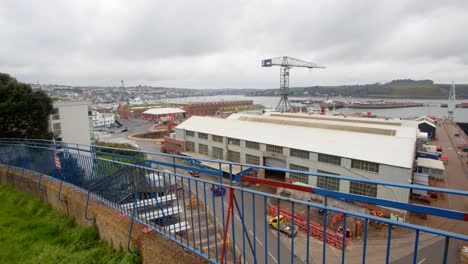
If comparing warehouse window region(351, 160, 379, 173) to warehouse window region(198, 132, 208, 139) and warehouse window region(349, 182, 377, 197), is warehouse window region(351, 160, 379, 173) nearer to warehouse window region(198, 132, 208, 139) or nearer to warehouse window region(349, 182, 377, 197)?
warehouse window region(349, 182, 377, 197)

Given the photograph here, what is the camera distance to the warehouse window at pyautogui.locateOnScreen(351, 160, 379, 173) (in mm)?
11453

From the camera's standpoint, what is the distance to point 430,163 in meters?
16.1

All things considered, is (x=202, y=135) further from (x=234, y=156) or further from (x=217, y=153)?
(x=234, y=156)

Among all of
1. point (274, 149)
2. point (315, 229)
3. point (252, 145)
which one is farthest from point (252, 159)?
point (315, 229)

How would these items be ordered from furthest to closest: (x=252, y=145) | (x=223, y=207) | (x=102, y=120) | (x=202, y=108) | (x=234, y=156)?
(x=202, y=108) → (x=102, y=120) → (x=234, y=156) → (x=252, y=145) → (x=223, y=207)

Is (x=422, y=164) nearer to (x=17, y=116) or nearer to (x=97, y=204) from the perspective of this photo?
(x=97, y=204)

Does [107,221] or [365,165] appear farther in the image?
[365,165]

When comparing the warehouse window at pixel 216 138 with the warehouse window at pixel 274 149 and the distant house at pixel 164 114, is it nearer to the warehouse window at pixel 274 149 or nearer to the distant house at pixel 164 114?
the warehouse window at pixel 274 149

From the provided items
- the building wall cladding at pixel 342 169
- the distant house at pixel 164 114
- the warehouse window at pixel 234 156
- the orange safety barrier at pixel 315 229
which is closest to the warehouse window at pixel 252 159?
the building wall cladding at pixel 342 169

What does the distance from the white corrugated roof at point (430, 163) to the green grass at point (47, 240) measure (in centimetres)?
1864

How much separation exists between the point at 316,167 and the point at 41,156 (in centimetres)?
1216

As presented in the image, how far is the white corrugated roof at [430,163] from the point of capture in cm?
1549

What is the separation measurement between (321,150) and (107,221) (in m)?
11.6

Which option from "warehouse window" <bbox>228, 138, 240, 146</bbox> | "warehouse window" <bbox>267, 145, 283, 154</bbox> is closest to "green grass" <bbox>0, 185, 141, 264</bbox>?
"warehouse window" <bbox>267, 145, 283, 154</bbox>
